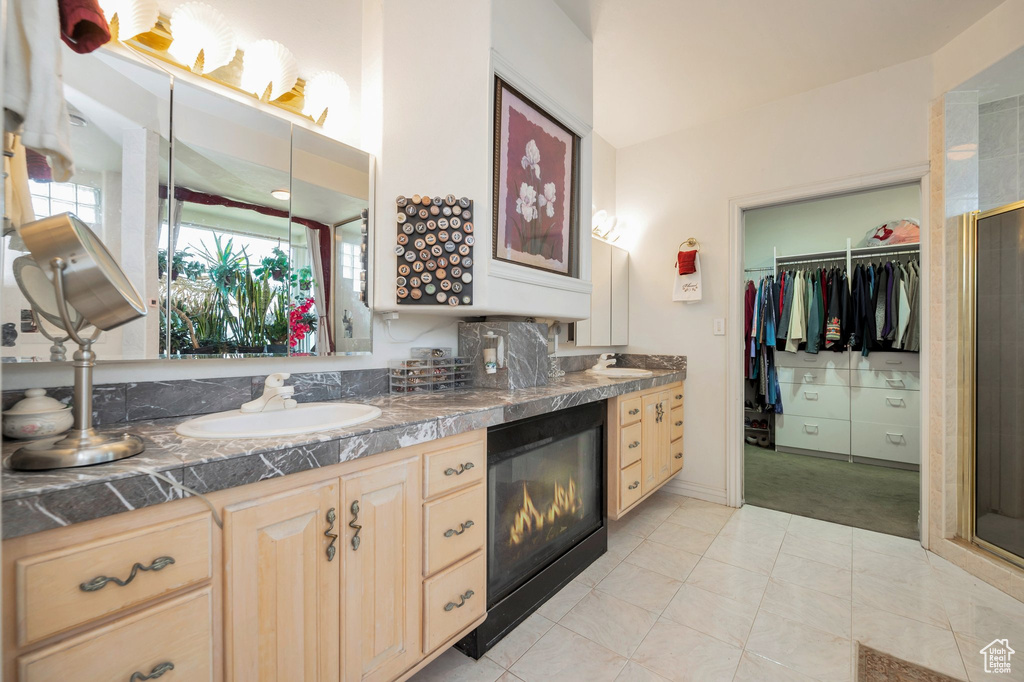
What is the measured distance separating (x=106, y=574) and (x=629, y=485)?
2.22 meters

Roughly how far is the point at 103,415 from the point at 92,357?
42 cm

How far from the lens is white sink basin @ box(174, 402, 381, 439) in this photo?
1.08 metres

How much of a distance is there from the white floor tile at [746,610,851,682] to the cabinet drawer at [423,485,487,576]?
1.15m

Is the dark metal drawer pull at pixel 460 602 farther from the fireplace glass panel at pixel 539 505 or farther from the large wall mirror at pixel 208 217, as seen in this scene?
the large wall mirror at pixel 208 217

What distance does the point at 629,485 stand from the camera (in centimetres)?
245

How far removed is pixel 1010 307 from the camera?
2158 millimetres

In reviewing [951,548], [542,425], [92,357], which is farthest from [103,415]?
[951,548]

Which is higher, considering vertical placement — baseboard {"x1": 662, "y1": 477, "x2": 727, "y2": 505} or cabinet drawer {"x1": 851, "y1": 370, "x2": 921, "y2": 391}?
cabinet drawer {"x1": 851, "y1": 370, "x2": 921, "y2": 391}

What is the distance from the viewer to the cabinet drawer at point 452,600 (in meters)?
1.34

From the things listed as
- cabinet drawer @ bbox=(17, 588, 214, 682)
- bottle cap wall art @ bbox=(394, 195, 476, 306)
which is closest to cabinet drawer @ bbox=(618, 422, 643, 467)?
bottle cap wall art @ bbox=(394, 195, 476, 306)

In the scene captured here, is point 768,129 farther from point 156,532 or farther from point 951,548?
point 156,532

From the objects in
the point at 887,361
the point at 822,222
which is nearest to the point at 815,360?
the point at 887,361

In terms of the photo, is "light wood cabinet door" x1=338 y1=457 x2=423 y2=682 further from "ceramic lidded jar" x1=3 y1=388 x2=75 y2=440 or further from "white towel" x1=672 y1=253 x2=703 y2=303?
"white towel" x1=672 y1=253 x2=703 y2=303

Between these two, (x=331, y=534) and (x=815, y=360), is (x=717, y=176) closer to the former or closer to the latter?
(x=815, y=360)
